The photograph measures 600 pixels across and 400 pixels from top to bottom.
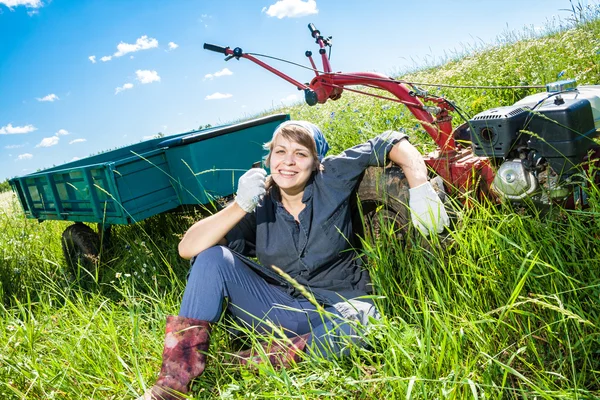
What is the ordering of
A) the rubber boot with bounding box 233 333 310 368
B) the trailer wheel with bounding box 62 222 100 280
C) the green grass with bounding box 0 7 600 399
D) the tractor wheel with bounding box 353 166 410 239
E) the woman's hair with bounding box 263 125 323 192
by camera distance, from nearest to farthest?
the green grass with bounding box 0 7 600 399, the rubber boot with bounding box 233 333 310 368, the woman's hair with bounding box 263 125 323 192, the tractor wheel with bounding box 353 166 410 239, the trailer wheel with bounding box 62 222 100 280

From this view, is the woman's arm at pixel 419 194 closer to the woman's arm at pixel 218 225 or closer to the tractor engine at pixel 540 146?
the tractor engine at pixel 540 146

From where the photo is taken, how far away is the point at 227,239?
274 cm

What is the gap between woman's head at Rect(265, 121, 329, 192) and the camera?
2.57 m

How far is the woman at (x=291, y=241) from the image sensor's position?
240 centimetres

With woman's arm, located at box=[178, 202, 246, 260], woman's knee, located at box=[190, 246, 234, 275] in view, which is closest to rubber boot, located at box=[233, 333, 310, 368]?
woman's knee, located at box=[190, 246, 234, 275]

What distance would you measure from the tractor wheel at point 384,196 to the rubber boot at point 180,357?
94 centimetres

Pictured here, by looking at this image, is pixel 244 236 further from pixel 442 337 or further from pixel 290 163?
pixel 442 337

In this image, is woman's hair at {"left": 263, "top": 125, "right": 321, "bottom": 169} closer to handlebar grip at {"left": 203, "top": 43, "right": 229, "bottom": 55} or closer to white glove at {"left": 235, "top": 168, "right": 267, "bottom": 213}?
white glove at {"left": 235, "top": 168, "right": 267, "bottom": 213}

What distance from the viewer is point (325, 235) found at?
2.62 metres

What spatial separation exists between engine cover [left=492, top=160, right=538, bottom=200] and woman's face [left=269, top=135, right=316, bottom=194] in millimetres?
934

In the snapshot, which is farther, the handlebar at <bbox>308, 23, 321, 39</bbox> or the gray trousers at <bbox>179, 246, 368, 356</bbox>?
the handlebar at <bbox>308, 23, 321, 39</bbox>

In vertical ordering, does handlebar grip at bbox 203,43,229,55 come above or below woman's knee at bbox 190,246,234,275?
above

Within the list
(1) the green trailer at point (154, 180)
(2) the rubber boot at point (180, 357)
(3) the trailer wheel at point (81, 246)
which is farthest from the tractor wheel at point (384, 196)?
(3) the trailer wheel at point (81, 246)

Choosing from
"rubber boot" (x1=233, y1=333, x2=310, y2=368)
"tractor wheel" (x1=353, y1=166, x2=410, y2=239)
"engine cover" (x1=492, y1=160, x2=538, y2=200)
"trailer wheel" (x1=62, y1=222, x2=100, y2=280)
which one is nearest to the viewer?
"rubber boot" (x1=233, y1=333, x2=310, y2=368)
